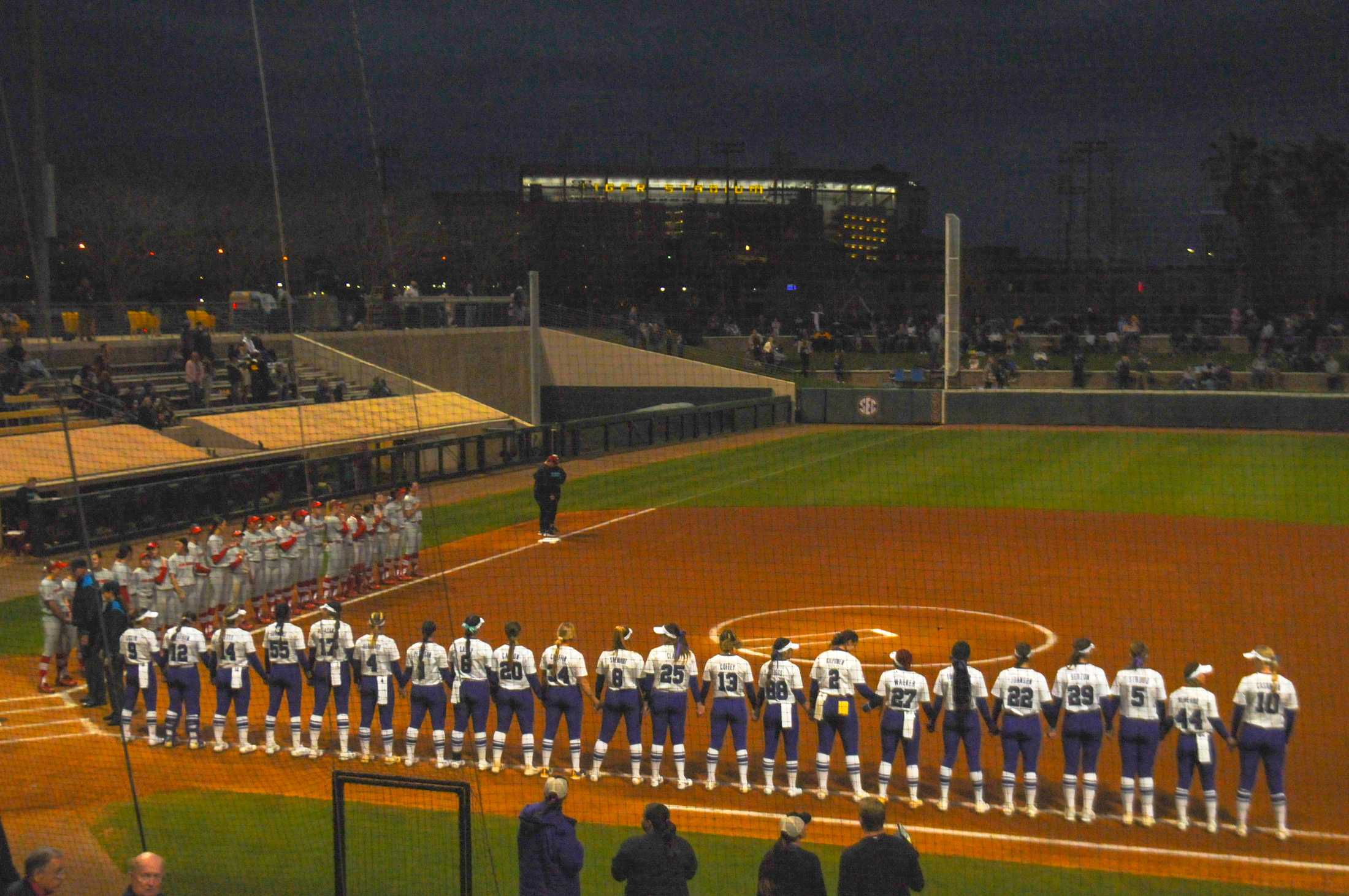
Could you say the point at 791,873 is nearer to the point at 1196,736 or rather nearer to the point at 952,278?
the point at 1196,736

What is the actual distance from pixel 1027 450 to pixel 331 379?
15740 millimetres

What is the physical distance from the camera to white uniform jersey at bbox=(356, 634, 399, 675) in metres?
9.87

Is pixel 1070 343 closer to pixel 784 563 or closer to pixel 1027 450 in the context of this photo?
pixel 1027 450

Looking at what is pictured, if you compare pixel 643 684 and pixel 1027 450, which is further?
pixel 1027 450

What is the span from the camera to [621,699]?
9.46 m

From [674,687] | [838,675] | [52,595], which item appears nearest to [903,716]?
[838,675]

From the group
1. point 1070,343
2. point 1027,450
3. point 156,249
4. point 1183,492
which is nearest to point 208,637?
point 156,249

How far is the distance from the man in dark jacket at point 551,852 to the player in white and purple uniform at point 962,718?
3793mm

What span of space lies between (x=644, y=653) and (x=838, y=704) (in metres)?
3.99

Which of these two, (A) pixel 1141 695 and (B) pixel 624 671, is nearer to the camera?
(A) pixel 1141 695

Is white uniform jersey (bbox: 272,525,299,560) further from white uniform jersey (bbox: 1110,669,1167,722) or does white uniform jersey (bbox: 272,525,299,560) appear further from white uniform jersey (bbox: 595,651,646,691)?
white uniform jersey (bbox: 1110,669,1167,722)

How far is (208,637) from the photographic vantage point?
1269 centimetres

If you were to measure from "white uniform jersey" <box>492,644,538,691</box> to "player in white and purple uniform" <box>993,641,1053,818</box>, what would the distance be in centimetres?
348

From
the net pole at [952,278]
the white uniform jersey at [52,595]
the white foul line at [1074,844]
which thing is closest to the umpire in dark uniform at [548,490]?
the net pole at [952,278]
